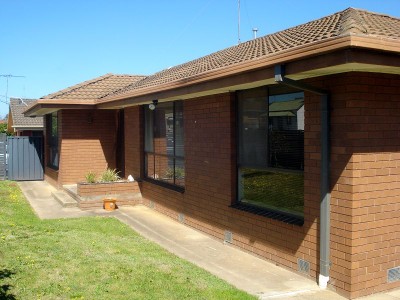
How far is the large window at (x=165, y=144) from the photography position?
10.2 m

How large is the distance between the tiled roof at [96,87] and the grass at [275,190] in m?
7.83

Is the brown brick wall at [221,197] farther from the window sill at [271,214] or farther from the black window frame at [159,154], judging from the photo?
the black window frame at [159,154]

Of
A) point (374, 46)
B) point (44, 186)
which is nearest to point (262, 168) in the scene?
point (374, 46)

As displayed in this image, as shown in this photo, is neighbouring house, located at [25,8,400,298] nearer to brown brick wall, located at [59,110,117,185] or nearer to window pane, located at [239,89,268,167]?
window pane, located at [239,89,268,167]

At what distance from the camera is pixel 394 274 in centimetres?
569

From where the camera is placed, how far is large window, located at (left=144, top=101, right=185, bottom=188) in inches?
401

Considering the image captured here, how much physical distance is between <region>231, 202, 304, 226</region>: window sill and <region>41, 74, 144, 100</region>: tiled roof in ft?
25.7

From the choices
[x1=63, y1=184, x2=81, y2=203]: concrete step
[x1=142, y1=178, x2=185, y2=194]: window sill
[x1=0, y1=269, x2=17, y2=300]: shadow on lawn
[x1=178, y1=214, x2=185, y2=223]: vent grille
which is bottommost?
[x1=178, y1=214, x2=185, y2=223]: vent grille

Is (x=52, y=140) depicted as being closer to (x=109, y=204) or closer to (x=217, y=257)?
(x=109, y=204)

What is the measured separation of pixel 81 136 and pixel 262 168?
8815 millimetres

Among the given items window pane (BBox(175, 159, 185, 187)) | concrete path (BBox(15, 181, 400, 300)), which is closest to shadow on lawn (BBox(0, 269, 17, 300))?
concrete path (BBox(15, 181, 400, 300))

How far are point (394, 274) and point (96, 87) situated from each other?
11857mm

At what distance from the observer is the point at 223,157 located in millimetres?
8109

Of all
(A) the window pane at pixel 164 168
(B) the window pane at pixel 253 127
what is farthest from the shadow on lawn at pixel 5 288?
(A) the window pane at pixel 164 168
